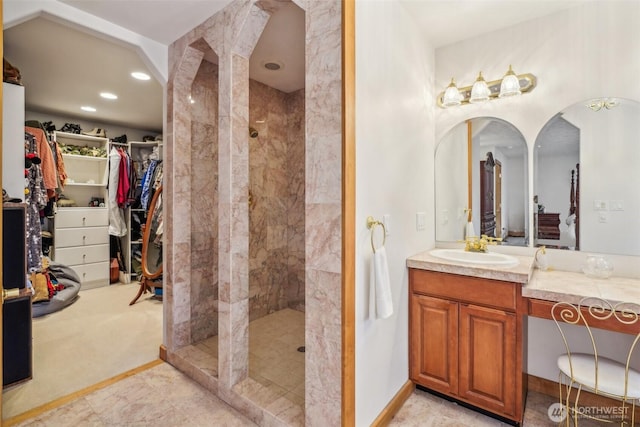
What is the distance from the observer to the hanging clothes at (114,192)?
4738 mm

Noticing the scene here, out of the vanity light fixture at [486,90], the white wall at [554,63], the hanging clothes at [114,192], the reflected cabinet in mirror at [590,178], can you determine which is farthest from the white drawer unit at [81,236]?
the reflected cabinet in mirror at [590,178]

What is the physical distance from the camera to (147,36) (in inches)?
94.1

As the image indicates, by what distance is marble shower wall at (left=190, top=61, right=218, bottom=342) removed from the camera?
2736 millimetres

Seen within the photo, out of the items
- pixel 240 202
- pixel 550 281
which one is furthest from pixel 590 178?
pixel 240 202

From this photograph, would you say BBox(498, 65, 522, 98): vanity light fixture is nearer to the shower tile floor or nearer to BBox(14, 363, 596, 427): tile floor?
BBox(14, 363, 596, 427): tile floor

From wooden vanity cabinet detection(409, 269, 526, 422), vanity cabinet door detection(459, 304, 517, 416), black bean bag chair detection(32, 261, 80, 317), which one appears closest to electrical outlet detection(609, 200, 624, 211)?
wooden vanity cabinet detection(409, 269, 526, 422)

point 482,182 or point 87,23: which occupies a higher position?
point 87,23

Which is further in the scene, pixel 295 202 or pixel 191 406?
pixel 295 202

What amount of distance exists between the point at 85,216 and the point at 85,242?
0.38m

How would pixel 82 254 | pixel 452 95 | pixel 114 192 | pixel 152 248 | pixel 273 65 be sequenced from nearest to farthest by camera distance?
pixel 452 95, pixel 273 65, pixel 152 248, pixel 82 254, pixel 114 192

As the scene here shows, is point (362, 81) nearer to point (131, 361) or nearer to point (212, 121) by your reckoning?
point (212, 121)

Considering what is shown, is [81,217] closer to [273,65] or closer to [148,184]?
[148,184]

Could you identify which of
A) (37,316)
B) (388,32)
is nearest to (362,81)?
(388,32)

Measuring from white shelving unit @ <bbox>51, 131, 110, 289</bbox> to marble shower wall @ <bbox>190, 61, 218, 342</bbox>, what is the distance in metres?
2.89
